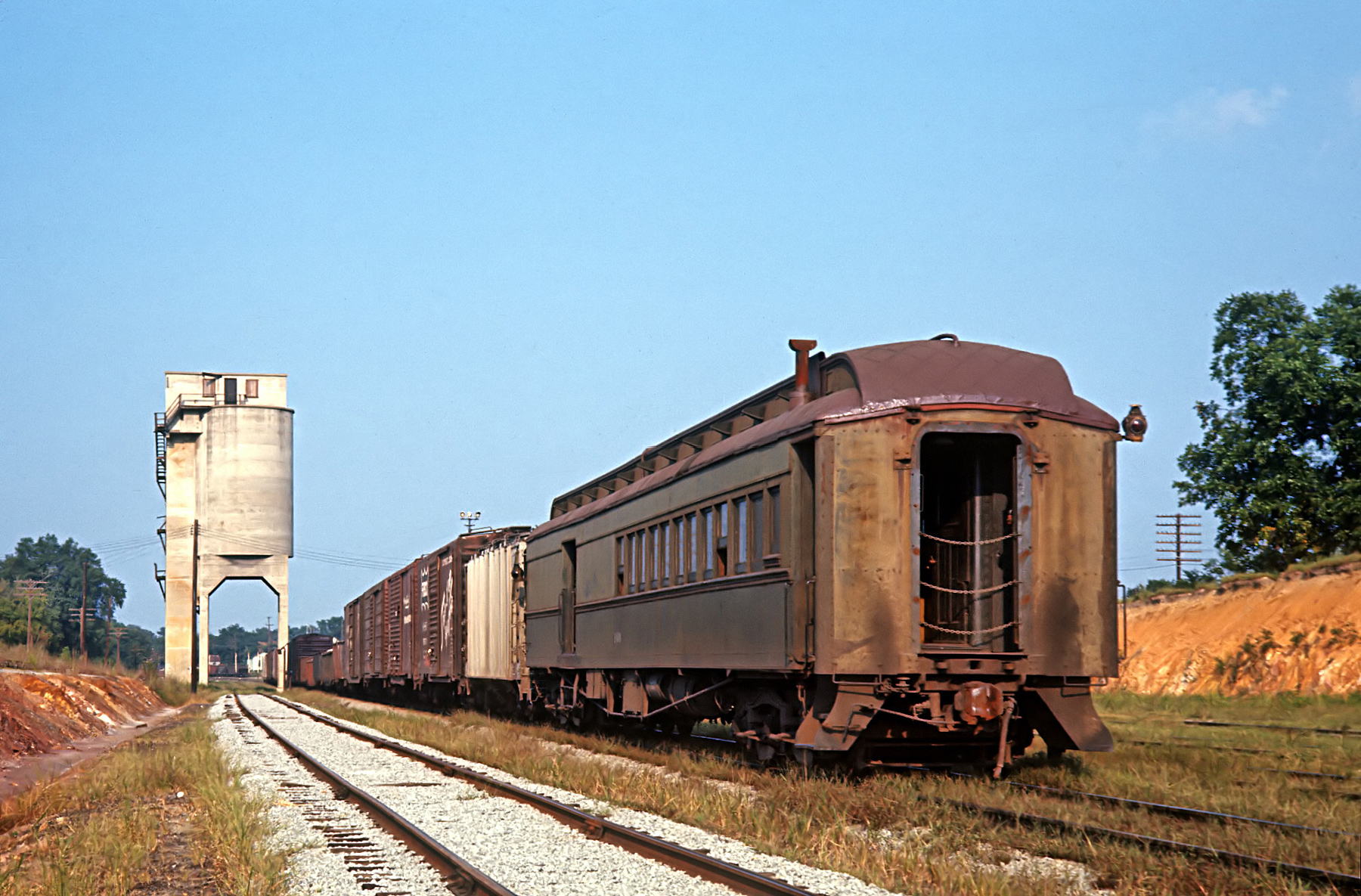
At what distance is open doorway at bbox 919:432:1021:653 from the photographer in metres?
12.5

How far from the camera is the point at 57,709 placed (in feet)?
104

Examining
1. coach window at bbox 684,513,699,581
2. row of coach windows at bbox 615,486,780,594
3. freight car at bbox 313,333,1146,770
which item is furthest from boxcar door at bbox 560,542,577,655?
freight car at bbox 313,333,1146,770

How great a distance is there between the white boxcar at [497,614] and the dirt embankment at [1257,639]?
17.9m

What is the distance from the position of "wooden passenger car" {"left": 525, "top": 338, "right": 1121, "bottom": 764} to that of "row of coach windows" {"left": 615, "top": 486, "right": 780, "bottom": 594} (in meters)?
0.05

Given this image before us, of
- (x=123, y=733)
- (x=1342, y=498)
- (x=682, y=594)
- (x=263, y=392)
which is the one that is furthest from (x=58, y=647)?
(x=682, y=594)

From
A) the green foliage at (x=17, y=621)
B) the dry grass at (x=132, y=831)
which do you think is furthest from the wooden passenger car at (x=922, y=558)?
the green foliage at (x=17, y=621)

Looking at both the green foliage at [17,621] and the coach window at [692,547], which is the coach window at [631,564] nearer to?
the coach window at [692,547]

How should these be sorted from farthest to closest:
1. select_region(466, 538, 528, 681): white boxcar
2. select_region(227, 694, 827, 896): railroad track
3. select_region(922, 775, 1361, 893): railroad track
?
select_region(466, 538, 528, 681): white boxcar
select_region(227, 694, 827, 896): railroad track
select_region(922, 775, 1361, 893): railroad track

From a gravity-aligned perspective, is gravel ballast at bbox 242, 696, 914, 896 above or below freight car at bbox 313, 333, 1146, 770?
below

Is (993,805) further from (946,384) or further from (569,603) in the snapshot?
(569,603)

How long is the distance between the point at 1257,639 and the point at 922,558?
24938 millimetres

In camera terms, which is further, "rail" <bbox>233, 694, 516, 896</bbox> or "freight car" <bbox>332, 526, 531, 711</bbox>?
"freight car" <bbox>332, 526, 531, 711</bbox>

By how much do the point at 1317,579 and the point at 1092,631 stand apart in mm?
26102

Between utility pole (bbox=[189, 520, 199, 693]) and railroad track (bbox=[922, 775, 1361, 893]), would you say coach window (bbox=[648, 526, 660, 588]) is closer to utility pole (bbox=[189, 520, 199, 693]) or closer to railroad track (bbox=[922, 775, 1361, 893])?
railroad track (bbox=[922, 775, 1361, 893])
